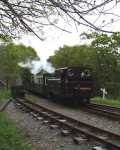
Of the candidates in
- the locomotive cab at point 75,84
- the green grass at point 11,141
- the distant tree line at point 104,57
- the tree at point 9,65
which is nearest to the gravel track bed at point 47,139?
the green grass at point 11,141

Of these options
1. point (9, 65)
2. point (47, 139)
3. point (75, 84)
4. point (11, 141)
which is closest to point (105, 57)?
point (9, 65)

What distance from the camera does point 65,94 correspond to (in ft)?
85.5

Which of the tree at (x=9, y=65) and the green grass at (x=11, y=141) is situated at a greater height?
the tree at (x=9, y=65)

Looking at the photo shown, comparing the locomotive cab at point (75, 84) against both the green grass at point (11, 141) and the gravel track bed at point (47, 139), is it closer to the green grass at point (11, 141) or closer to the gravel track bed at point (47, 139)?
the gravel track bed at point (47, 139)

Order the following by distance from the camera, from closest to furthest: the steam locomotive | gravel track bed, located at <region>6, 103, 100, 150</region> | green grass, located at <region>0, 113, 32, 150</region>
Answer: green grass, located at <region>0, 113, 32, 150</region>, gravel track bed, located at <region>6, 103, 100, 150</region>, the steam locomotive

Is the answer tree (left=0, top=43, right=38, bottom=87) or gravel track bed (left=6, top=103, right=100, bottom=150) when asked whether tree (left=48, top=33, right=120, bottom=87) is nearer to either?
tree (left=0, top=43, right=38, bottom=87)

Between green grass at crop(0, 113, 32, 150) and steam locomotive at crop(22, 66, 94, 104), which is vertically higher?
steam locomotive at crop(22, 66, 94, 104)

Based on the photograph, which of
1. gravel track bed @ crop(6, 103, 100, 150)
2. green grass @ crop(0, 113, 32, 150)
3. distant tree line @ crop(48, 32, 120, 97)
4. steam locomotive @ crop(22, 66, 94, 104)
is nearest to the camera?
green grass @ crop(0, 113, 32, 150)

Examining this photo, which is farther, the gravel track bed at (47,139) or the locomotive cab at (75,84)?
the locomotive cab at (75,84)

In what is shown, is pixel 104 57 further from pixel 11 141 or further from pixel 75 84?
pixel 11 141

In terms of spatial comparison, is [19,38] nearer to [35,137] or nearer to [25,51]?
[35,137]

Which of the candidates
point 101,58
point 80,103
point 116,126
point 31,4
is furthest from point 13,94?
point 31,4

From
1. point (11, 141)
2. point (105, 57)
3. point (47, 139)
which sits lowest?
point (47, 139)

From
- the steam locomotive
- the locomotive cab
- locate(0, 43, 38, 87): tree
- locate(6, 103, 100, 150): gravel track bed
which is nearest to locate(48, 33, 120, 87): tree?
locate(0, 43, 38, 87): tree
